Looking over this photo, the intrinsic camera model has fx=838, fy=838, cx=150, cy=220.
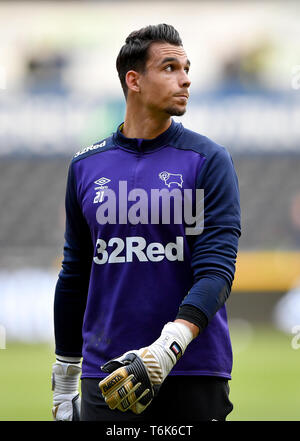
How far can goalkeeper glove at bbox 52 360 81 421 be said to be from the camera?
3.61m

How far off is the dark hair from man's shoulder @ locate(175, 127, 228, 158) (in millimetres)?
331

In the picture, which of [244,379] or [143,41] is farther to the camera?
[244,379]

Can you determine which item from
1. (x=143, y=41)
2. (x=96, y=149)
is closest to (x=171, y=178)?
(x=96, y=149)

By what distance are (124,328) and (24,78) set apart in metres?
16.9

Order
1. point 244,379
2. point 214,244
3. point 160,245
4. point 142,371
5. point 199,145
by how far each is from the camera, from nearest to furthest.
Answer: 1. point 142,371
2. point 214,244
3. point 160,245
4. point 199,145
5. point 244,379

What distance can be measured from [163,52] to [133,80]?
0.58 ft

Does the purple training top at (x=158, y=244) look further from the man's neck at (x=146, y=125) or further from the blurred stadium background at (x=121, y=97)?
the blurred stadium background at (x=121, y=97)

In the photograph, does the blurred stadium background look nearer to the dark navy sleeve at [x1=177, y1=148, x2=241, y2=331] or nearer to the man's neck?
the man's neck

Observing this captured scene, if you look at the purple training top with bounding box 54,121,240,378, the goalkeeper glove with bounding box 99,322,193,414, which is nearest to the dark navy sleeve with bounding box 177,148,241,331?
the purple training top with bounding box 54,121,240,378

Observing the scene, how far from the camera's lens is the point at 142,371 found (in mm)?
2797

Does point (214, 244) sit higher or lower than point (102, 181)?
lower

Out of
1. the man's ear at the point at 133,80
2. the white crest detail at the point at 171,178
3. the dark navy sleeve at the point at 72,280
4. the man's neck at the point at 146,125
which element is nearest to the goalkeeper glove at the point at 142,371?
the white crest detail at the point at 171,178

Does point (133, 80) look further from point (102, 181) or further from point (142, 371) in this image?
point (142, 371)

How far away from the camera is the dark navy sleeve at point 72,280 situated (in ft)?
11.4
